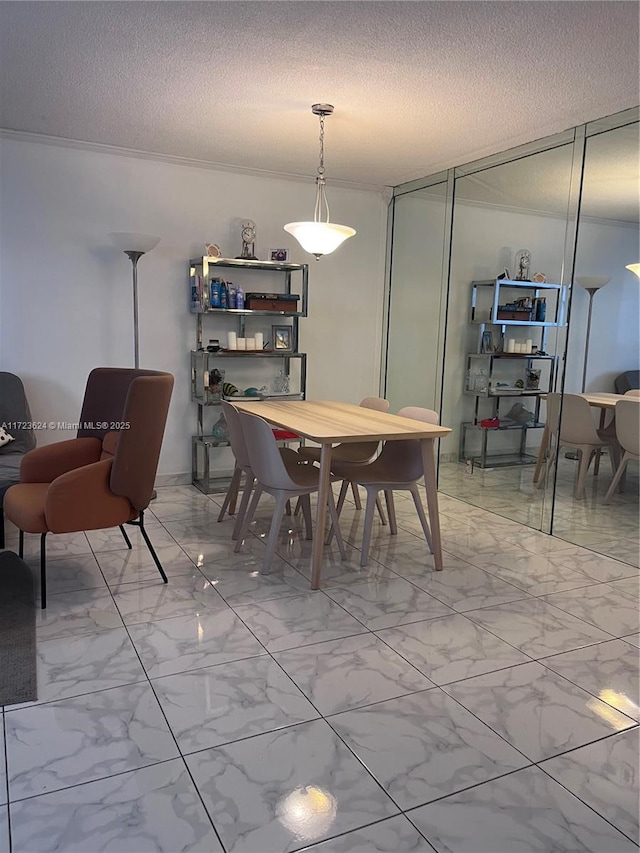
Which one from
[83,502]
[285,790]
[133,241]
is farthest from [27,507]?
[133,241]

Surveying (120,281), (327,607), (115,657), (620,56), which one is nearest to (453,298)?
(620,56)

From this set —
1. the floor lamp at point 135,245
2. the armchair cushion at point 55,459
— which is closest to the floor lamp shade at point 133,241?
the floor lamp at point 135,245

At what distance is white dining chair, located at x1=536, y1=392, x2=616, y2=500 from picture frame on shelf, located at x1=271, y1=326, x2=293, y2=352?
2029mm

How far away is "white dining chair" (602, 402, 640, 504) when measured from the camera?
3559mm

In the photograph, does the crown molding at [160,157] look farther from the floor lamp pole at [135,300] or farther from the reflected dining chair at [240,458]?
the reflected dining chair at [240,458]

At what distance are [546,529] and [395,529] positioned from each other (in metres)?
0.98

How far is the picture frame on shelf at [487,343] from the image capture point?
4309 mm

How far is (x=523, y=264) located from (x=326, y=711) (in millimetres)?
3037

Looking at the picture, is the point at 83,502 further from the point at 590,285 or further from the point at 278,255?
the point at 590,285

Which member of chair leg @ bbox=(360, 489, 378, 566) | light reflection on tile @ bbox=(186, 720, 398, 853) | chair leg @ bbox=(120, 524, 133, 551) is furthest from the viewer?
chair leg @ bbox=(120, 524, 133, 551)

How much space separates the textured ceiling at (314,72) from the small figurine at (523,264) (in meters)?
0.69

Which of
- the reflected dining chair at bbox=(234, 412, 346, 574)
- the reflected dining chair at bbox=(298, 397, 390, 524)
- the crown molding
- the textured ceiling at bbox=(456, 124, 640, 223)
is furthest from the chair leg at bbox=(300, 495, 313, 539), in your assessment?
the crown molding

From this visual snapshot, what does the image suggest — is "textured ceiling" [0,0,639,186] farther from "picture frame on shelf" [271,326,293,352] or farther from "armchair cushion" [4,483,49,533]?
"armchair cushion" [4,483,49,533]

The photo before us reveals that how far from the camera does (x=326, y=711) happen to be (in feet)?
6.66
